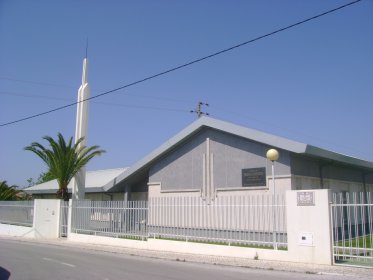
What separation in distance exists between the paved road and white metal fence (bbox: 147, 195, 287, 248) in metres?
2.21

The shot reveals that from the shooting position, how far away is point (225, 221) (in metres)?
16.7

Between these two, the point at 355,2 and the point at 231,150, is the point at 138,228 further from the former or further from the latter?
the point at 355,2

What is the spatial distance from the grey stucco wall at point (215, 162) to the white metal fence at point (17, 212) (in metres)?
7.38

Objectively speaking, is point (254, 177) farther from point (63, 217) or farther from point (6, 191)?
point (6, 191)

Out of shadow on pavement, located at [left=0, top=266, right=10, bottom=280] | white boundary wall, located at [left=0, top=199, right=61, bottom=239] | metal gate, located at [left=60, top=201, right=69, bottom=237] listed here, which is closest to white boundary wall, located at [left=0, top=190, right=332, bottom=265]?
shadow on pavement, located at [left=0, top=266, right=10, bottom=280]

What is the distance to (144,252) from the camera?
1636 centimetres

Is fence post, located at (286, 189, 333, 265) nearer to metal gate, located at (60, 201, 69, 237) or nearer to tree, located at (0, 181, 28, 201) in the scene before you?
metal gate, located at (60, 201, 69, 237)

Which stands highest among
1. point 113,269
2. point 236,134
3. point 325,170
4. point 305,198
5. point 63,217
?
point 236,134

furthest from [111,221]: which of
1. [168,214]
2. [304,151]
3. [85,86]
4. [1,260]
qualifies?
[85,86]

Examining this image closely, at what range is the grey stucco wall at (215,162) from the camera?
18.7 metres

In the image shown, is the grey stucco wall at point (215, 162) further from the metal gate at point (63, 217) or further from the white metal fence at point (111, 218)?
the metal gate at point (63, 217)

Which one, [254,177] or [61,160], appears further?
[61,160]

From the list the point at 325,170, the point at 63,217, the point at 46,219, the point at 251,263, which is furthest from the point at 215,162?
the point at 46,219

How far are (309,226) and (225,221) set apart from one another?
441 cm
